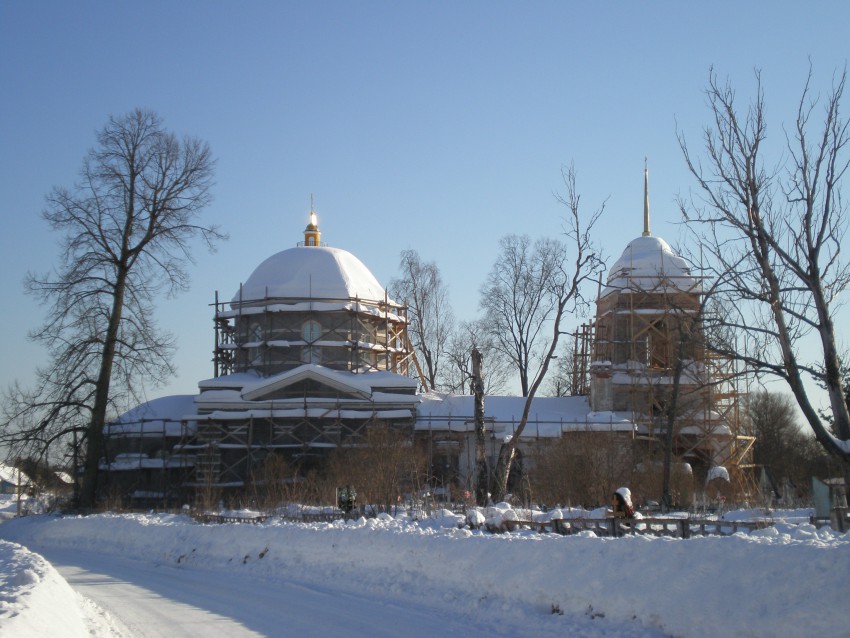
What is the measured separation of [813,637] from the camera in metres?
7.52

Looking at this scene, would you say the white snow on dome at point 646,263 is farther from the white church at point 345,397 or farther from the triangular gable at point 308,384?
the triangular gable at point 308,384

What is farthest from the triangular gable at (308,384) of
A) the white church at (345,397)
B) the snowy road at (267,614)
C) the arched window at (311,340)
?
the snowy road at (267,614)

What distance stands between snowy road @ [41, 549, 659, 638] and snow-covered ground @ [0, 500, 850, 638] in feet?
0.09

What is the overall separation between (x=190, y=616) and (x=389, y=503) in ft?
36.6

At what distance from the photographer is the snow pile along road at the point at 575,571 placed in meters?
7.95

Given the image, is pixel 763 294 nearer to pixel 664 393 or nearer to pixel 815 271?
pixel 815 271

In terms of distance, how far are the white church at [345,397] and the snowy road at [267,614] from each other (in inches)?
794

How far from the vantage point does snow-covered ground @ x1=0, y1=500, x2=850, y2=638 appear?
8.09 m

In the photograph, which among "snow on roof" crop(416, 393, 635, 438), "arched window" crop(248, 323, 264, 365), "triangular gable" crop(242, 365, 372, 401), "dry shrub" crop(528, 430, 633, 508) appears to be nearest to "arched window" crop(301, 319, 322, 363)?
"arched window" crop(248, 323, 264, 365)

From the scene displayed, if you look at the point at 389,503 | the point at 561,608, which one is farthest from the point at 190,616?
the point at 389,503

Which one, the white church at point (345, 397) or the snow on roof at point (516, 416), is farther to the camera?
the snow on roof at point (516, 416)

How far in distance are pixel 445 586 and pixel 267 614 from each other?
2.22 metres

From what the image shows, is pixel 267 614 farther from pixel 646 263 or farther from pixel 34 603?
pixel 646 263

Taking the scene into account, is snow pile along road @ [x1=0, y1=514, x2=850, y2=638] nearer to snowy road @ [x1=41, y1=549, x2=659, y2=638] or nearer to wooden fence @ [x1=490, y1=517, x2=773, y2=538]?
snowy road @ [x1=41, y1=549, x2=659, y2=638]
